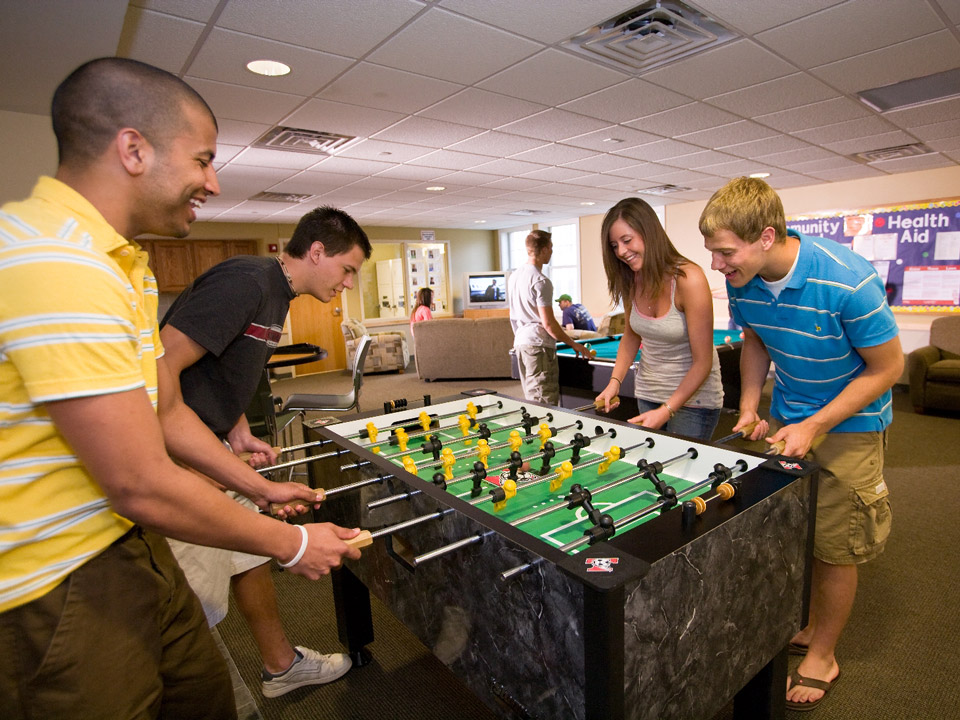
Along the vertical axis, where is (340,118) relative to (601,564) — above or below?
above

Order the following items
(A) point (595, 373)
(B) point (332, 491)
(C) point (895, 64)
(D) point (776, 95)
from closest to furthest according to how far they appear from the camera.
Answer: (B) point (332, 491)
(C) point (895, 64)
(D) point (776, 95)
(A) point (595, 373)

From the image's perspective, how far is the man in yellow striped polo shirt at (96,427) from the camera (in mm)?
714

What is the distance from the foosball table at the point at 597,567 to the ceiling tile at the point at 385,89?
2.03 m

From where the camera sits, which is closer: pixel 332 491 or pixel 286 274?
pixel 332 491


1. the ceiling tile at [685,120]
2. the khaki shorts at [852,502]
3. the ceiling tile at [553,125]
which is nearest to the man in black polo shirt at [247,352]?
the khaki shorts at [852,502]

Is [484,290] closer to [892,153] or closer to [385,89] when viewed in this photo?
[892,153]

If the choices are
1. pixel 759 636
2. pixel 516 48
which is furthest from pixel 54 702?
pixel 516 48

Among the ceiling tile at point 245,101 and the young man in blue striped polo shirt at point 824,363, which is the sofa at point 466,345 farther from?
the young man in blue striped polo shirt at point 824,363

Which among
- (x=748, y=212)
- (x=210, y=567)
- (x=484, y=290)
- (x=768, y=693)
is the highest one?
(x=748, y=212)

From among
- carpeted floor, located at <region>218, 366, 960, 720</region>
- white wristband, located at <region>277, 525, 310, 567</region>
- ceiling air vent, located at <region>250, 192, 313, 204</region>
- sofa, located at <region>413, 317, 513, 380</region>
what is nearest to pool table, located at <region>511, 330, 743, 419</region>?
carpeted floor, located at <region>218, 366, 960, 720</region>

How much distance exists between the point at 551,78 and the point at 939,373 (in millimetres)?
4531

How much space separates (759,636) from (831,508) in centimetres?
65

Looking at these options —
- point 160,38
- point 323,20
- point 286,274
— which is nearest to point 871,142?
point 323,20

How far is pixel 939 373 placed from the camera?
191 inches
